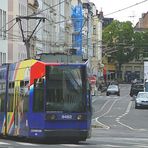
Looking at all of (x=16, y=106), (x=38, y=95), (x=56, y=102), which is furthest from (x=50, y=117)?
(x=16, y=106)

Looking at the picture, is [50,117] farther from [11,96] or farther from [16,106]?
[11,96]

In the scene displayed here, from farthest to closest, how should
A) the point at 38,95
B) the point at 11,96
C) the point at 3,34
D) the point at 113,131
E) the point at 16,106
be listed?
the point at 3,34 → the point at 113,131 → the point at 11,96 → the point at 16,106 → the point at 38,95

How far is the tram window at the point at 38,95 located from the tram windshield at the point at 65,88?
6.8 inches

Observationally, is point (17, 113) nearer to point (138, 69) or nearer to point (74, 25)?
point (74, 25)

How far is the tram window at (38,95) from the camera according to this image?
73.9ft

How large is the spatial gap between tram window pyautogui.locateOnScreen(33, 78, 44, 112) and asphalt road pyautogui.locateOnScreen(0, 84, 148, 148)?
4.05 ft

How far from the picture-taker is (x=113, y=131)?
1371 inches

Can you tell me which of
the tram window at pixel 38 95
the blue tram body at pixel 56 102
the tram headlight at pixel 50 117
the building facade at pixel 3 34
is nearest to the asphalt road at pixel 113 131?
the blue tram body at pixel 56 102

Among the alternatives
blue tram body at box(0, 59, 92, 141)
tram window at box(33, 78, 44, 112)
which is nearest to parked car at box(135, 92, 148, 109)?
blue tram body at box(0, 59, 92, 141)

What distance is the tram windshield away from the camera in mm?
22625

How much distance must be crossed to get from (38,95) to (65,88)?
936 millimetres

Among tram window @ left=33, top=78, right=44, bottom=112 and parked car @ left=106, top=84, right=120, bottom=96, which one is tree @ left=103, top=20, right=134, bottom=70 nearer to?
parked car @ left=106, top=84, right=120, bottom=96

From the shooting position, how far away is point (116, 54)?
147000 mm

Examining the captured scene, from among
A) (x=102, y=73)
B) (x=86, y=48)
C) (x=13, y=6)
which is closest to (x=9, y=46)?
(x=13, y=6)
